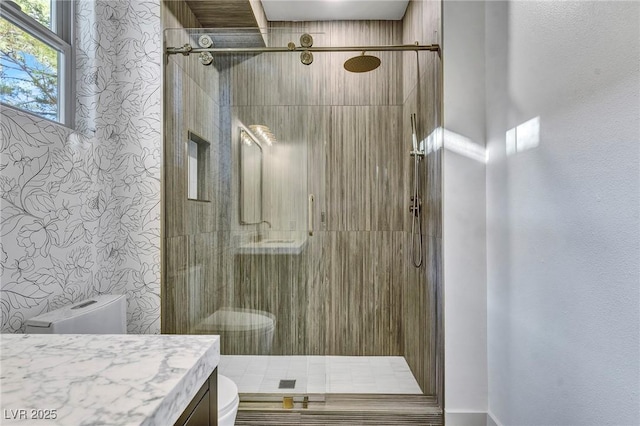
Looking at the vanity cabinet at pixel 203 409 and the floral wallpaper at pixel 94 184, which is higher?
the floral wallpaper at pixel 94 184

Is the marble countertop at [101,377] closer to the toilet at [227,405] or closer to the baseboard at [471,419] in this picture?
the toilet at [227,405]

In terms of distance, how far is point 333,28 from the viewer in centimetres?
306

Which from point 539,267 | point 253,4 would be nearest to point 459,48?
point 539,267

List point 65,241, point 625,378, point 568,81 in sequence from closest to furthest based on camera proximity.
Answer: point 625,378, point 568,81, point 65,241

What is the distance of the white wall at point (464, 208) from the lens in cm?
193

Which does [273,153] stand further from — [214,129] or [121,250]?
[121,250]

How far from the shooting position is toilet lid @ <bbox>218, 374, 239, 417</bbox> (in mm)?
1413

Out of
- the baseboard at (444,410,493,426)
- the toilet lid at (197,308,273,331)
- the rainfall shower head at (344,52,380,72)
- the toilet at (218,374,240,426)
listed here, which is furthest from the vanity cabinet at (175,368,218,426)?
the rainfall shower head at (344,52,380,72)

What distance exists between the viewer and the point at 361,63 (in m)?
2.49

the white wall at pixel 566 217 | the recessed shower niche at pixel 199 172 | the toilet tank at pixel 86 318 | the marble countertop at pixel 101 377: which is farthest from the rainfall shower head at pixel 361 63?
the marble countertop at pixel 101 377

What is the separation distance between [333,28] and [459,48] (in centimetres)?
142

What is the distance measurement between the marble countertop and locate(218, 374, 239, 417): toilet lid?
766 millimetres

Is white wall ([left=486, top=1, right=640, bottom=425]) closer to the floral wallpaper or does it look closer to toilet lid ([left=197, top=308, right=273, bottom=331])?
toilet lid ([left=197, top=308, right=273, bottom=331])

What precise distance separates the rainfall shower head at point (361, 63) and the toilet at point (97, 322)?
200cm
